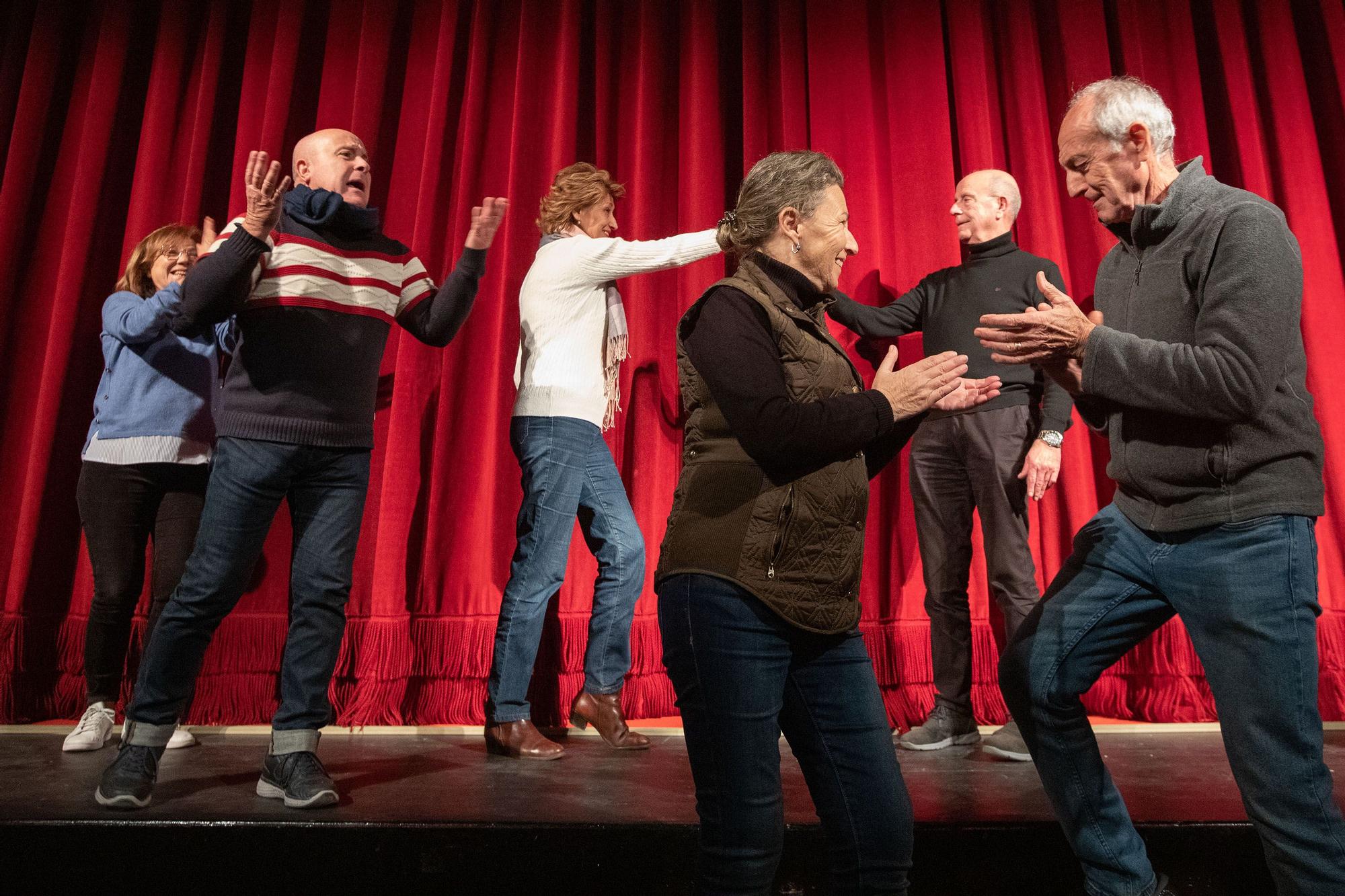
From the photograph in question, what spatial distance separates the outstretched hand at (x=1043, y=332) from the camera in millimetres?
1497

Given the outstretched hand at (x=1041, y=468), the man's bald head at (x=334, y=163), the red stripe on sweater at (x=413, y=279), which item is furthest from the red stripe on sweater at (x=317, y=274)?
the outstretched hand at (x=1041, y=468)

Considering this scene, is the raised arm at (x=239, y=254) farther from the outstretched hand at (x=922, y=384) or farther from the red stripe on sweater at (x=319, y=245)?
the outstretched hand at (x=922, y=384)

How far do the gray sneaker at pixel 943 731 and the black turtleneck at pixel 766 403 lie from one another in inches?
66.2

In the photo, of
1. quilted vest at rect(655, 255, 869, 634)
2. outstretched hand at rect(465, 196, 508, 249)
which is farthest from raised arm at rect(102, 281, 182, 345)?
quilted vest at rect(655, 255, 869, 634)

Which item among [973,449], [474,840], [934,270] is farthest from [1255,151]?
[474,840]

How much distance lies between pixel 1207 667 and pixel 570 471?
1.64 metres

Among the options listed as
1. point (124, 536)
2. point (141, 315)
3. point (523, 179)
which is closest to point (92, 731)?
point (124, 536)

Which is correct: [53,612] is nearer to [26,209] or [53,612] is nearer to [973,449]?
[26,209]

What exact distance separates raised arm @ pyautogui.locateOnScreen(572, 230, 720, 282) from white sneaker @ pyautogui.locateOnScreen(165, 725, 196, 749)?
187cm

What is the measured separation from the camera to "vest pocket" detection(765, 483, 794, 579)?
121cm

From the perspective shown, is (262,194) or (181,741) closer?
(262,194)

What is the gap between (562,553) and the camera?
8.47 feet

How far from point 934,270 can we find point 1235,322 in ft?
6.55

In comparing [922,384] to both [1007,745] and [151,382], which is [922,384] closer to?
[1007,745]
